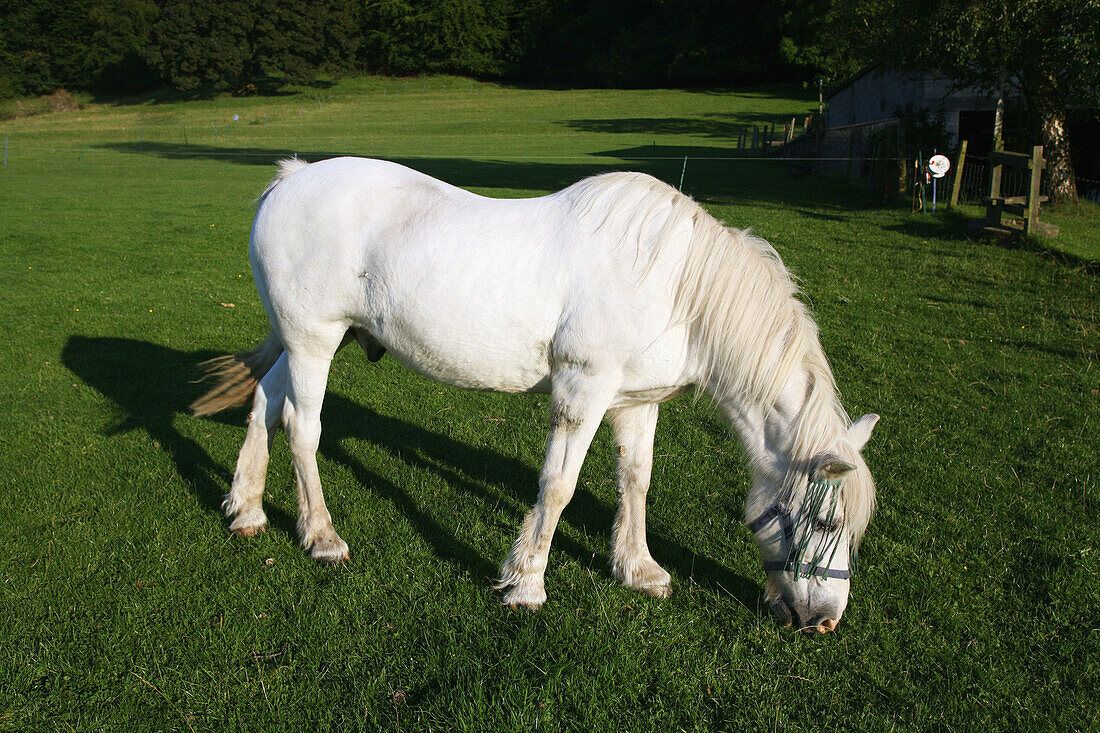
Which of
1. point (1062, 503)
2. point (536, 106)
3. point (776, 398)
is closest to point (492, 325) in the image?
point (776, 398)

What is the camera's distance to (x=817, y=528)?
2877 mm

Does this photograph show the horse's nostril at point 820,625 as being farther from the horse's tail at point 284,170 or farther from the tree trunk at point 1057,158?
the tree trunk at point 1057,158

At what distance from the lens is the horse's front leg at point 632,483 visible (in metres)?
3.55

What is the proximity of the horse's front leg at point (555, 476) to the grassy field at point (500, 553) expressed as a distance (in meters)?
0.16

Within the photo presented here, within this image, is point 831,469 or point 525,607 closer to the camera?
point 831,469

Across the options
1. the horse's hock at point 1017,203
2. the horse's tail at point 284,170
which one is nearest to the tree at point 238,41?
the horse's hock at point 1017,203

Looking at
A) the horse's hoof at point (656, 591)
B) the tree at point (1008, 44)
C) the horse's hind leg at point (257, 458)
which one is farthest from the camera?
the tree at point (1008, 44)

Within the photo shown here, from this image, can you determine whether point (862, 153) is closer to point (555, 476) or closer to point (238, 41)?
point (555, 476)

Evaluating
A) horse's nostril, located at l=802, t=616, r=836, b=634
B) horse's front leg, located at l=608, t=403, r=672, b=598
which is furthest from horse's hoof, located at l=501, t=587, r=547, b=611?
horse's nostril, located at l=802, t=616, r=836, b=634

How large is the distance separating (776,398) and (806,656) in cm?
114

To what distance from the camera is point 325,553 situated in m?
3.58

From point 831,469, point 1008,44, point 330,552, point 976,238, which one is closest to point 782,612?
point 831,469

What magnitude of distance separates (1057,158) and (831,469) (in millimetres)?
15894

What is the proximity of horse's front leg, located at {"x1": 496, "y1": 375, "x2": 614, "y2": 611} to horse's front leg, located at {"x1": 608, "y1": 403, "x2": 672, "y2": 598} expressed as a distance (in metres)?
0.48
